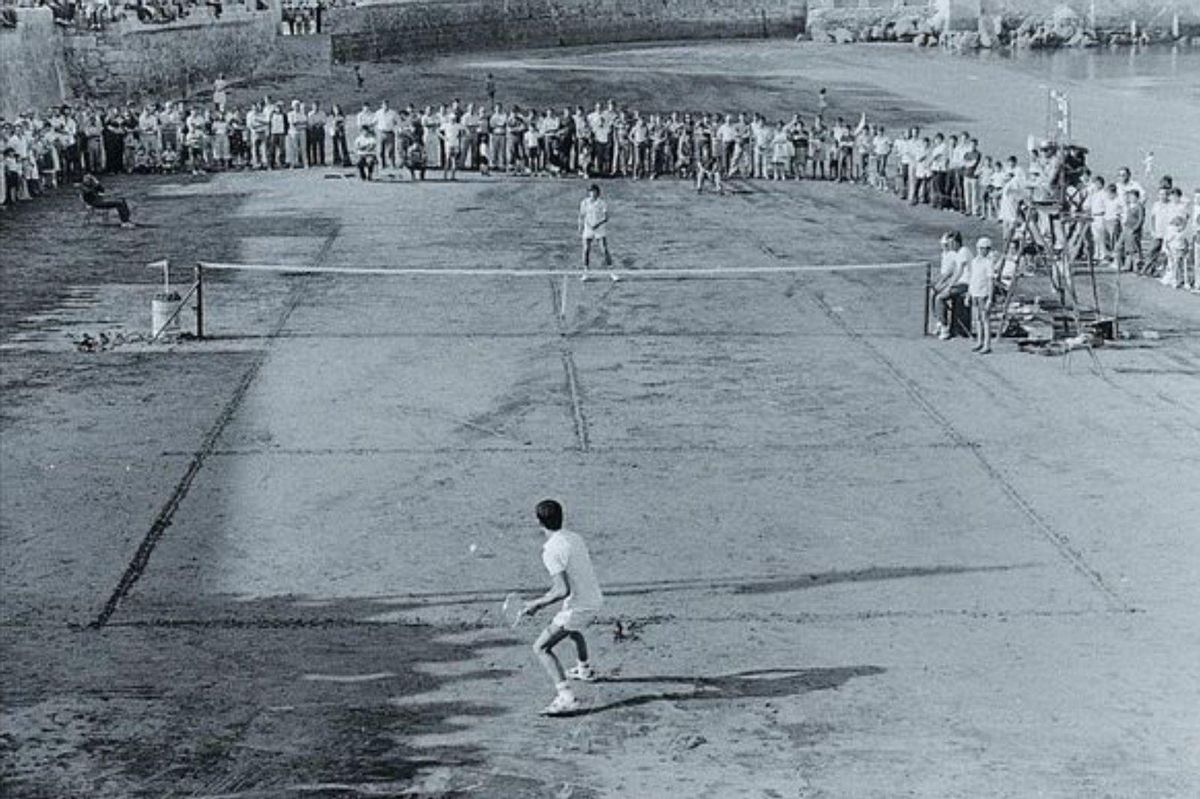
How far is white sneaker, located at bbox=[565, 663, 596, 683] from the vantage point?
14.0 metres

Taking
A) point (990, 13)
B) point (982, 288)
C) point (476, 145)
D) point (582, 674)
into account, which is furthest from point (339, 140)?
point (990, 13)

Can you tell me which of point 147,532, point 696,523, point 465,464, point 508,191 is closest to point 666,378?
point 465,464

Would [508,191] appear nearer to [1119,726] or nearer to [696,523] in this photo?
[696,523]

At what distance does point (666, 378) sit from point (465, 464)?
4969 millimetres

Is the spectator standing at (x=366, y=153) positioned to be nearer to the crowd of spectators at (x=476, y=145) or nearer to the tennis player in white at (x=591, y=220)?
the crowd of spectators at (x=476, y=145)

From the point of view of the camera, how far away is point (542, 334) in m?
27.4

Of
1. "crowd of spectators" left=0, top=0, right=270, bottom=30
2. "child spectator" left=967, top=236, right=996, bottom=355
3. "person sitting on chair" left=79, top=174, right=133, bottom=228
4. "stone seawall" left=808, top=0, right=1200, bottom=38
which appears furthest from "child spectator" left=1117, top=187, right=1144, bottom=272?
"stone seawall" left=808, top=0, right=1200, bottom=38

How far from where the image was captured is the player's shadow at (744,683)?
1384 cm

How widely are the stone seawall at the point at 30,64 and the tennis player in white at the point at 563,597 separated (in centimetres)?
3828

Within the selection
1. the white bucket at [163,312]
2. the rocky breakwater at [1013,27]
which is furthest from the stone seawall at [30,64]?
the rocky breakwater at [1013,27]

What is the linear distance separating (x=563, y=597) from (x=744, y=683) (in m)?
1.77

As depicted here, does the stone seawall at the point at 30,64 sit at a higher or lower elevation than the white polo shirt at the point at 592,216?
higher

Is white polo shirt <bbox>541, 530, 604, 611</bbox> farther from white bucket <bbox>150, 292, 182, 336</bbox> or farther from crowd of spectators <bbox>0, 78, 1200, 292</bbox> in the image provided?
crowd of spectators <bbox>0, 78, 1200, 292</bbox>

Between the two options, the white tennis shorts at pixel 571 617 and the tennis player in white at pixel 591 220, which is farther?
the tennis player in white at pixel 591 220
